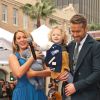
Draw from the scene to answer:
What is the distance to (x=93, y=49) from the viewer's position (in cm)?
372

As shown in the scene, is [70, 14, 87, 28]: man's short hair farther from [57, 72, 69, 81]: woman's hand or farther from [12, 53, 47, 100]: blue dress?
[12, 53, 47, 100]: blue dress

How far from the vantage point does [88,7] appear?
297ft

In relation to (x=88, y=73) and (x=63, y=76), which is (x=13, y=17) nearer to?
(x=63, y=76)

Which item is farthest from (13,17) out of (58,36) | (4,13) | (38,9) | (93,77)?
(93,77)

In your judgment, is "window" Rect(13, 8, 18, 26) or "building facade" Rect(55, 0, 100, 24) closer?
"window" Rect(13, 8, 18, 26)

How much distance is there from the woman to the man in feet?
2.29

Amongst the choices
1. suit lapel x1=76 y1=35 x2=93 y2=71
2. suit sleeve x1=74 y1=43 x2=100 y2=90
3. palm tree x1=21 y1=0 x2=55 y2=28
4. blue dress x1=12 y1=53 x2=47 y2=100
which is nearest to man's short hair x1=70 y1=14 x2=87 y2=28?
suit lapel x1=76 y1=35 x2=93 y2=71

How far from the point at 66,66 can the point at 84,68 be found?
1.15ft

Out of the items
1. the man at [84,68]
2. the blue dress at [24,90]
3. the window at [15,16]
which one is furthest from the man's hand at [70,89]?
the window at [15,16]

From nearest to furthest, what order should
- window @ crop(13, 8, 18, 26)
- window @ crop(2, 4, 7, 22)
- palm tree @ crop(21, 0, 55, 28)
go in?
window @ crop(2, 4, 7, 22) → palm tree @ crop(21, 0, 55, 28) → window @ crop(13, 8, 18, 26)

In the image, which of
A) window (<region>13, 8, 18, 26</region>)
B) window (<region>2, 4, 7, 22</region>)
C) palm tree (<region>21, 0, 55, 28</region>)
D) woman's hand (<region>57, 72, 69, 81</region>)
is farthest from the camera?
window (<region>13, 8, 18, 26</region>)

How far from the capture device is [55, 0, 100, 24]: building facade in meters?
87.7

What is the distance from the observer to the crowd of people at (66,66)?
3.68m

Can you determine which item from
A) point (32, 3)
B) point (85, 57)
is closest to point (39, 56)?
point (85, 57)
